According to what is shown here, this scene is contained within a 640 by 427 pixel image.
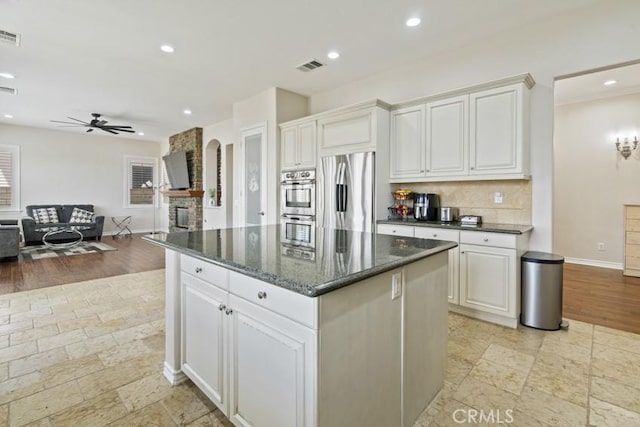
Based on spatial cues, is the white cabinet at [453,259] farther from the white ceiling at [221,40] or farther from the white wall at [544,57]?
the white ceiling at [221,40]

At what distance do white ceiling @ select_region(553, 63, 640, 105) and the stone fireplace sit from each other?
24.1ft

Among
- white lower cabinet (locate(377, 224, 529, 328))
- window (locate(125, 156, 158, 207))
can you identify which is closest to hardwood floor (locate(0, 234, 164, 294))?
window (locate(125, 156, 158, 207))

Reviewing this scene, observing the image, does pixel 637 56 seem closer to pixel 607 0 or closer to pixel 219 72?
pixel 607 0

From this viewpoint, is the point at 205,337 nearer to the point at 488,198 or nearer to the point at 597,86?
the point at 488,198

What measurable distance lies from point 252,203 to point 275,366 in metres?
4.49

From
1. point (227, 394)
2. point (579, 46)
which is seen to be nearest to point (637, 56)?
point (579, 46)

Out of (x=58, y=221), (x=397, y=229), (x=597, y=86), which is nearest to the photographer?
(x=397, y=229)

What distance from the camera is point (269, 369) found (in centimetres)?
135

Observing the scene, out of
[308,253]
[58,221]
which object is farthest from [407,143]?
[58,221]

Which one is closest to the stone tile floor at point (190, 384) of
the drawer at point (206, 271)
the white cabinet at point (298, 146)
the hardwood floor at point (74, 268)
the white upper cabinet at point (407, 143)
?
the drawer at point (206, 271)

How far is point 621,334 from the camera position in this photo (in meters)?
2.76

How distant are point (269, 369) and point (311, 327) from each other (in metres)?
0.37

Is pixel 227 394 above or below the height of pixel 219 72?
below

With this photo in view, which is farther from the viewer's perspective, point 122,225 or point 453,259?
point 122,225
